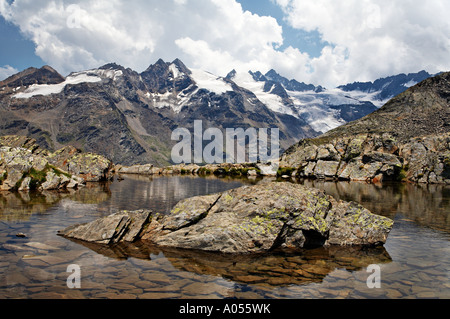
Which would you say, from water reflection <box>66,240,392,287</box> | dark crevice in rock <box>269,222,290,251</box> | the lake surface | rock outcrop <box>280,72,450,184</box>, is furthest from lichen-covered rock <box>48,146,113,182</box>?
rock outcrop <box>280,72,450,184</box>

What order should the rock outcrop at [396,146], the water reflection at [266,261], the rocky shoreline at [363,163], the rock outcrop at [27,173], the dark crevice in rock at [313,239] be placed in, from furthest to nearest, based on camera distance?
the rock outcrop at [396,146] → the rocky shoreline at [363,163] → the rock outcrop at [27,173] → the dark crevice in rock at [313,239] → the water reflection at [266,261]

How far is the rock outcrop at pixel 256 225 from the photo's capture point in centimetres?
1852

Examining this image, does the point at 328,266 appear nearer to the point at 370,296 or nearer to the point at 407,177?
the point at 370,296

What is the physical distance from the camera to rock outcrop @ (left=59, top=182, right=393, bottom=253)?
1852cm

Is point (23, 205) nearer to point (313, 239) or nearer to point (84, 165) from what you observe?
point (313, 239)

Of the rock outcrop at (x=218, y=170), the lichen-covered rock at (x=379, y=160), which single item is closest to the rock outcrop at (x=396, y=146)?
the lichen-covered rock at (x=379, y=160)

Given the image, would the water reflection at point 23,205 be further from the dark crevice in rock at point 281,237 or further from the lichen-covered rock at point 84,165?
the lichen-covered rock at point 84,165

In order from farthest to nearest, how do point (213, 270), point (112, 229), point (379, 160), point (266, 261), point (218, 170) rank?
point (218, 170) → point (379, 160) → point (112, 229) → point (266, 261) → point (213, 270)

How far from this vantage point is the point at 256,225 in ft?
62.9

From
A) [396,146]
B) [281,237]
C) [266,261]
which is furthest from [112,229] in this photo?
[396,146]
